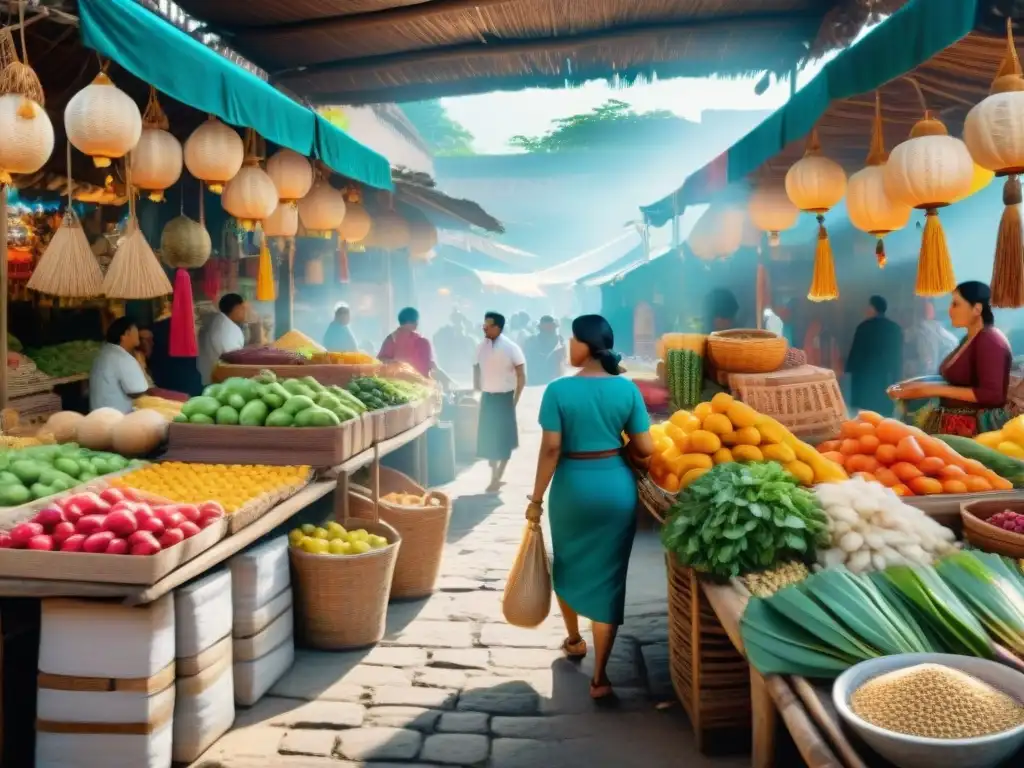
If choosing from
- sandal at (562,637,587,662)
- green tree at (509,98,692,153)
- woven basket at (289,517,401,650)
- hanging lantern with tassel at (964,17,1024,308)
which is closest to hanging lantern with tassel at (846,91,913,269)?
hanging lantern with tassel at (964,17,1024,308)

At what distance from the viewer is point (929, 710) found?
187 cm

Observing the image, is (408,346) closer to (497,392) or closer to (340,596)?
(497,392)

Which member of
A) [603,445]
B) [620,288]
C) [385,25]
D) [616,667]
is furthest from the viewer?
[620,288]

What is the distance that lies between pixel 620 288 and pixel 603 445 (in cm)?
1603

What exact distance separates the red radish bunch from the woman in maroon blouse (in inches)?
165

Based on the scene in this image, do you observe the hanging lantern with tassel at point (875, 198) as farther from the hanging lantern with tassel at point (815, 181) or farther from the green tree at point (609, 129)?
the green tree at point (609, 129)

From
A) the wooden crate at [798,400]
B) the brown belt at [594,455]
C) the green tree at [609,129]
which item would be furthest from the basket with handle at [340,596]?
the green tree at [609,129]

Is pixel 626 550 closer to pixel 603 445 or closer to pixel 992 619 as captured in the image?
pixel 603 445

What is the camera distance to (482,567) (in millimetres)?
6156

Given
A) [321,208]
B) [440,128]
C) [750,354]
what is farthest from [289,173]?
[440,128]

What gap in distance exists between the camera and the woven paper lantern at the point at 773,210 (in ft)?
26.2

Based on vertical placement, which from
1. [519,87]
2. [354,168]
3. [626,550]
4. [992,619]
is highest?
[519,87]

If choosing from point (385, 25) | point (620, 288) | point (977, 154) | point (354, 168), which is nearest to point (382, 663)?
point (977, 154)

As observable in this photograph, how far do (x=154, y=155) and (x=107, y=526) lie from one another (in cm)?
276
